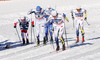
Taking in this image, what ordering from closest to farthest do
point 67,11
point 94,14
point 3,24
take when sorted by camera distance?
point 3,24, point 94,14, point 67,11

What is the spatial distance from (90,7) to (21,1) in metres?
12.5

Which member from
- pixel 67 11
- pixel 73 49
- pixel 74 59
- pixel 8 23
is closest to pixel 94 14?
pixel 67 11

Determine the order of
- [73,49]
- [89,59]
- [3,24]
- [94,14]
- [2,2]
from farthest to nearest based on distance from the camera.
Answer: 1. [2,2]
2. [94,14]
3. [3,24]
4. [73,49]
5. [89,59]

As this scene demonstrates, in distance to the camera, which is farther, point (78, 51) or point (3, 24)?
point (3, 24)

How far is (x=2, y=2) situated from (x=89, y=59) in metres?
30.7

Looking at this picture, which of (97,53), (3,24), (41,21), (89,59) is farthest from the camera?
(3,24)

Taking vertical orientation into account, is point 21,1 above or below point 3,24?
above

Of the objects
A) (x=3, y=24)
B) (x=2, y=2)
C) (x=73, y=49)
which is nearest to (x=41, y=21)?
(x=73, y=49)

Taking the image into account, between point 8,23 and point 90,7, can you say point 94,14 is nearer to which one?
point 90,7

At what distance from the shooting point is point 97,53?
1009cm

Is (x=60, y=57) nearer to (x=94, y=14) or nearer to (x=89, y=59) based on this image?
(x=89, y=59)

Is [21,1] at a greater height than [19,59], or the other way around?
[21,1]

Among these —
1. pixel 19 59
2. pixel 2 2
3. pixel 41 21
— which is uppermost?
pixel 2 2

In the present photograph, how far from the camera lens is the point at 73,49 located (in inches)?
454
